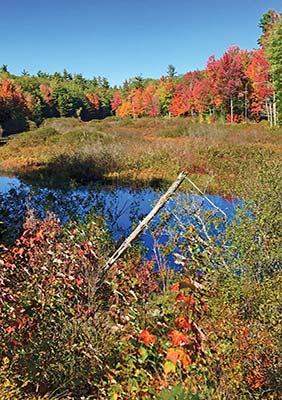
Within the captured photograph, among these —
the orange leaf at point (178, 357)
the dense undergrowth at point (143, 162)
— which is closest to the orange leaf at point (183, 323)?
the orange leaf at point (178, 357)

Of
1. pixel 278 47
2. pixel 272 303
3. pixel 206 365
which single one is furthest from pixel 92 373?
pixel 278 47

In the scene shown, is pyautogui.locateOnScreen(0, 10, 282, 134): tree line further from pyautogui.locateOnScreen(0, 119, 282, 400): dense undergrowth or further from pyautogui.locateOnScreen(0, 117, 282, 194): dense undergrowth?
pyautogui.locateOnScreen(0, 119, 282, 400): dense undergrowth

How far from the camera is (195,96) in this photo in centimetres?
5272

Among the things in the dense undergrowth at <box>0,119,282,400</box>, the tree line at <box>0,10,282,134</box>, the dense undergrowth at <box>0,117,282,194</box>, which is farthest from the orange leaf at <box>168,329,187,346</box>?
the tree line at <box>0,10,282,134</box>

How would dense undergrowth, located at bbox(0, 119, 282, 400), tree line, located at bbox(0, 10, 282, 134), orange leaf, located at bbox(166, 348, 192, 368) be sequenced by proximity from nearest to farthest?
orange leaf, located at bbox(166, 348, 192, 368) → dense undergrowth, located at bbox(0, 119, 282, 400) → tree line, located at bbox(0, 10, 282, 134)

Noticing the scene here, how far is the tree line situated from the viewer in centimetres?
4178

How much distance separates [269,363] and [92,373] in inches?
63.3

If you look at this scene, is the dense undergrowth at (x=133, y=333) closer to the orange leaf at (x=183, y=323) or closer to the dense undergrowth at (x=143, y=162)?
the orange leaf at (x=183, y=323)

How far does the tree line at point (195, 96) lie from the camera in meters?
41.8

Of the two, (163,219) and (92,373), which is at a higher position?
(163,219)

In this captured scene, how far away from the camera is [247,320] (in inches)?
176

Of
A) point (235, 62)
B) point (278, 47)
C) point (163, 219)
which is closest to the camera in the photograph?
point (163, 219)

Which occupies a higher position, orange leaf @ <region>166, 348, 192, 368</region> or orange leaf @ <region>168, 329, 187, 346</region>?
orange leaf @ <region>168, 329, 187, 346</region>

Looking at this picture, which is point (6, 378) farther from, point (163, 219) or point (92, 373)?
point (163, 219)
